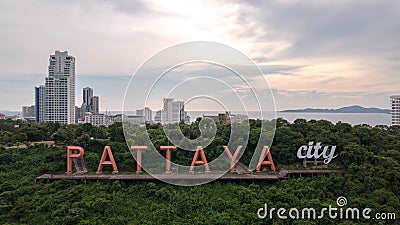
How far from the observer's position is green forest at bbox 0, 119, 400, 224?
10539 mm

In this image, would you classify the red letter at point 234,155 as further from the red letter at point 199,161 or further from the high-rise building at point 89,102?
the high-rise building at point 89,102

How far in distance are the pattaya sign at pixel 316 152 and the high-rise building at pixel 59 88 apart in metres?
32.5

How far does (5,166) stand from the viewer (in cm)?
1397

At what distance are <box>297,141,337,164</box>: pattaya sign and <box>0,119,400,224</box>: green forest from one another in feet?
1.71

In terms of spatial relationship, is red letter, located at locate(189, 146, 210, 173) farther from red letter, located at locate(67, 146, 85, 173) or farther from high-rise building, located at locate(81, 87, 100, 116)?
high-rise building, located at locate(81, 87, 100, 116)

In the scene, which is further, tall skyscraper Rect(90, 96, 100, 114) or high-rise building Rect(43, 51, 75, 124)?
tall skyscraper Rect(90, 96, 100, 114)

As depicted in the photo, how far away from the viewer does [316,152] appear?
1355 cm

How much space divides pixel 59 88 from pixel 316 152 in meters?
33.8

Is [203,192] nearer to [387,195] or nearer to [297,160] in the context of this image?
[297,160]

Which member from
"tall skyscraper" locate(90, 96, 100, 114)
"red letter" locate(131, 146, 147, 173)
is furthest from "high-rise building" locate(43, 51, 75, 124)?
"red letter" locate(131, 146, 147, 173)

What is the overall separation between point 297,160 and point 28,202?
10471 mm

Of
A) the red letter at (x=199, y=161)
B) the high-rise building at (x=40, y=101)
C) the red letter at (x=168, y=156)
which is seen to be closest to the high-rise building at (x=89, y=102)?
the high-rise building at (x=40, y=101)

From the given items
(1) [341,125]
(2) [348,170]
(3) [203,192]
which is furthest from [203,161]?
(1) [341,125]

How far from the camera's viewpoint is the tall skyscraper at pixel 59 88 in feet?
128
